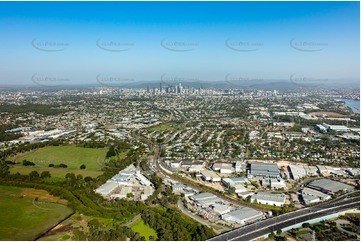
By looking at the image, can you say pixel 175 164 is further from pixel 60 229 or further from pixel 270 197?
pixel 60 229

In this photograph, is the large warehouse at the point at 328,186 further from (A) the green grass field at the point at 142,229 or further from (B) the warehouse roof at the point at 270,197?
(A) the green grass field at the point at 142,229

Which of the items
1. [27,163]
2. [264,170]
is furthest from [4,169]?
[264,170]

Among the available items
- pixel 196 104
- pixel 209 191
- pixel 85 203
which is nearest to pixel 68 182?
pixel 85 203

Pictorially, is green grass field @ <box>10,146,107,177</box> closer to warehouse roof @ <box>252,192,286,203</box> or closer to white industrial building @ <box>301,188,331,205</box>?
warehouse roof @ <box>252,192,286,203</box>

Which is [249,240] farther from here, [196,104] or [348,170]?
[196,104]

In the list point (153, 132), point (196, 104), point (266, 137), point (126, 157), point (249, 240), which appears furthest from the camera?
point (196, 104)

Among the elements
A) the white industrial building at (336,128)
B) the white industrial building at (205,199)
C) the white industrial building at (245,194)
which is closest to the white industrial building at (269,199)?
the white industrial building at (245,194)

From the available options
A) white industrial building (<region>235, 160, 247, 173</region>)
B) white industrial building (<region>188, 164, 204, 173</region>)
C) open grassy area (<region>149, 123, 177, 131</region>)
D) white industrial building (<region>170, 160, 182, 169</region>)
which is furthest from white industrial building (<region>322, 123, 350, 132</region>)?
white industrial building (<region>170, 160, 182, 169</region>)
